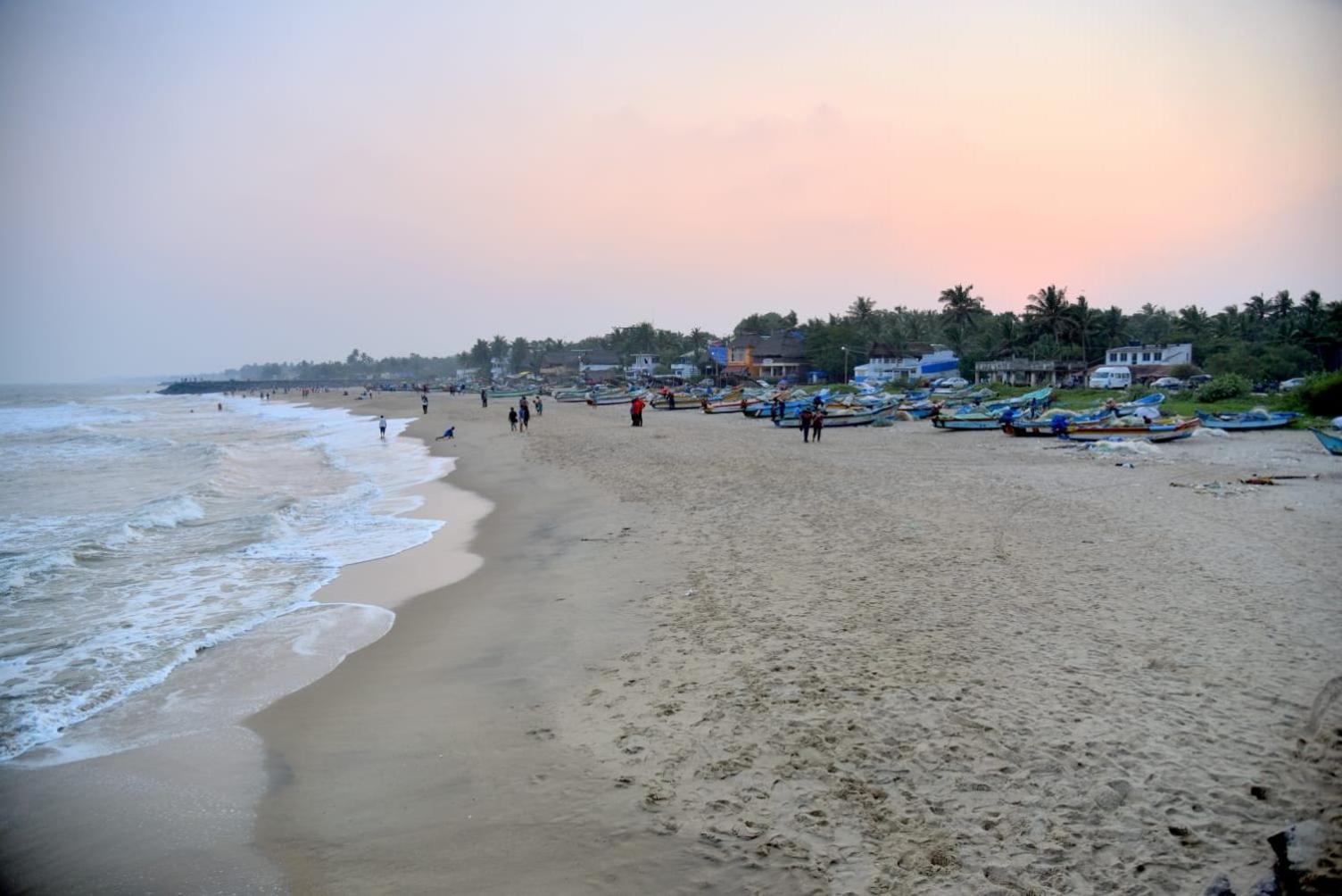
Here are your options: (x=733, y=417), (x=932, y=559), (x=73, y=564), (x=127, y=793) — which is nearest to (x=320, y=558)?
(x=73, y=564)

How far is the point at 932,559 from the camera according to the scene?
417 inches

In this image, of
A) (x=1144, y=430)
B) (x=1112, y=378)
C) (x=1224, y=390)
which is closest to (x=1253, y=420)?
(x=1144, y=430)

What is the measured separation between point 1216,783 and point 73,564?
16793 mm

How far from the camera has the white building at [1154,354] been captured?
5916 centimetres

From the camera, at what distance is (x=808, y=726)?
5832 millimetres

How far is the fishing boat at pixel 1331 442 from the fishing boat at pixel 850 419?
1795cm

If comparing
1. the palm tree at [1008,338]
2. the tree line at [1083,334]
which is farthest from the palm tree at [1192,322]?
the palm tree at [1008,338]

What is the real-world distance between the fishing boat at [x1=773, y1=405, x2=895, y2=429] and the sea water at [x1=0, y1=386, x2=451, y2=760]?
1694 centimetres

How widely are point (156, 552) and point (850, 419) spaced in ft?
95.9

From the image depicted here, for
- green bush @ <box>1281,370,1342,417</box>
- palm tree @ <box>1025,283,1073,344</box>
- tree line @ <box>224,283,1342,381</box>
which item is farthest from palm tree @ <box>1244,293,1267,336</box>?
green bush @ <box>1281,370,1342,417</box>

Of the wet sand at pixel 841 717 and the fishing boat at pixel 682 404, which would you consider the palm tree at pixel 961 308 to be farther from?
the wet sand at pixel 841 717

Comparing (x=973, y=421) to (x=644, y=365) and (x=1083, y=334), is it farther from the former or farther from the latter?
(x=644, y=365)

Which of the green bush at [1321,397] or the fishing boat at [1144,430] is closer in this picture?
the fishing boat at [1144,430]

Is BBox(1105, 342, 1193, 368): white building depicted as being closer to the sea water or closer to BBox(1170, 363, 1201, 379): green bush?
BBox(1170, 363, 1201, 379): green bush
